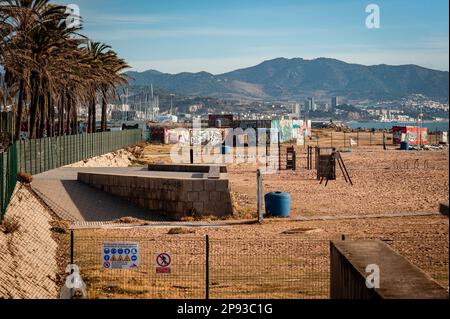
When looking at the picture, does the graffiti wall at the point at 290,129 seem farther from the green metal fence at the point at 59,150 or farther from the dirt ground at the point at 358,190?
the dirt ground at the point at 358,190

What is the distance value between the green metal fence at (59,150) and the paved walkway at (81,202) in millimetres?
1408

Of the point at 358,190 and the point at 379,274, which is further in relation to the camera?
the point at 358,190

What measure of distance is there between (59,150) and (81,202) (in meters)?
11.1

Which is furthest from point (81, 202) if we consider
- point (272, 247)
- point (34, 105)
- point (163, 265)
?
point (34, 105)

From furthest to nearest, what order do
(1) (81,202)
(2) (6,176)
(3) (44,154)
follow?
1. (3) (44,154)
2. (1) (81,202)
3. (2) (6,176)

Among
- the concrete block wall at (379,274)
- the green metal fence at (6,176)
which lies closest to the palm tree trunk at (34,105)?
the green metal fence at (6,176)

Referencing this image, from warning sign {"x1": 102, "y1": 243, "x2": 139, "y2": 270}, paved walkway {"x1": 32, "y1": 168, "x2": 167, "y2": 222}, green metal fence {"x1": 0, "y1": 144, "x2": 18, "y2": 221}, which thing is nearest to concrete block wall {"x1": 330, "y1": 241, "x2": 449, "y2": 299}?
warning sign {"x1": 102, "y1": 243, "x2": 139, "y2": 270}

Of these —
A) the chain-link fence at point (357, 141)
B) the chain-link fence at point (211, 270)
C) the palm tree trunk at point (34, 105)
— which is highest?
the palm tree trunk at point (34, 105)

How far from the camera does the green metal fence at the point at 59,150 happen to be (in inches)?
1169

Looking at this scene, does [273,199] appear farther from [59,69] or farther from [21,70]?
[59,69]

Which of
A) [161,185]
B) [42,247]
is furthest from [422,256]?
[161,185]

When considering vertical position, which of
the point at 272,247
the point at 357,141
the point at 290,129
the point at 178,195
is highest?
the point at 290,129

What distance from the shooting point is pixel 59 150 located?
3659 cm

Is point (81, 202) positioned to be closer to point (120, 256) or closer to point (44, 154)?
point (44, 154)
